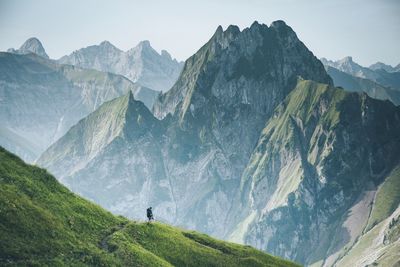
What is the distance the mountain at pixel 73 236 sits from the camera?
3051 inches

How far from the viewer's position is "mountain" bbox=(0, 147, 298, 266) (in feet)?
254

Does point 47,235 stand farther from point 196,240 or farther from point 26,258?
point 196,240

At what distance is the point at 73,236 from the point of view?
282 ft

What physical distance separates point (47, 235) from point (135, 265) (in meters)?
14.7

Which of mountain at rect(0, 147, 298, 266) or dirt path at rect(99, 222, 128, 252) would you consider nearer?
mountain at rect(0, 147, 298, 266)

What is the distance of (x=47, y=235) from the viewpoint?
81.4m

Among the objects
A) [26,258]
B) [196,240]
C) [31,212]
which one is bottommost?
[26,258]

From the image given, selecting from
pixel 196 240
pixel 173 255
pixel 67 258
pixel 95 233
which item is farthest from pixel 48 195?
pixel 196 240

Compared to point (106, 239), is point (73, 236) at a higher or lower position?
lower

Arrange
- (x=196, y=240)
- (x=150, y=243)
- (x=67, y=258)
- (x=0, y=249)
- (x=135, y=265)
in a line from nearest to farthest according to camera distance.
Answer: (x=0, y=249)
(x=67, y=258)
(x=135, y=265)
(x=150, y=243)
(x=196, y=240)

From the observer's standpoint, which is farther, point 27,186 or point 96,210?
point 96,210

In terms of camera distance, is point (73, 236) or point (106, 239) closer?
point (73, 236)

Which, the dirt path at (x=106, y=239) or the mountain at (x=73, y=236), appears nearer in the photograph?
the mountain at (x=73, y=236)

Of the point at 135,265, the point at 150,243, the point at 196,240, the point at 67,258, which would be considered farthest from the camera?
the point at 196,240
